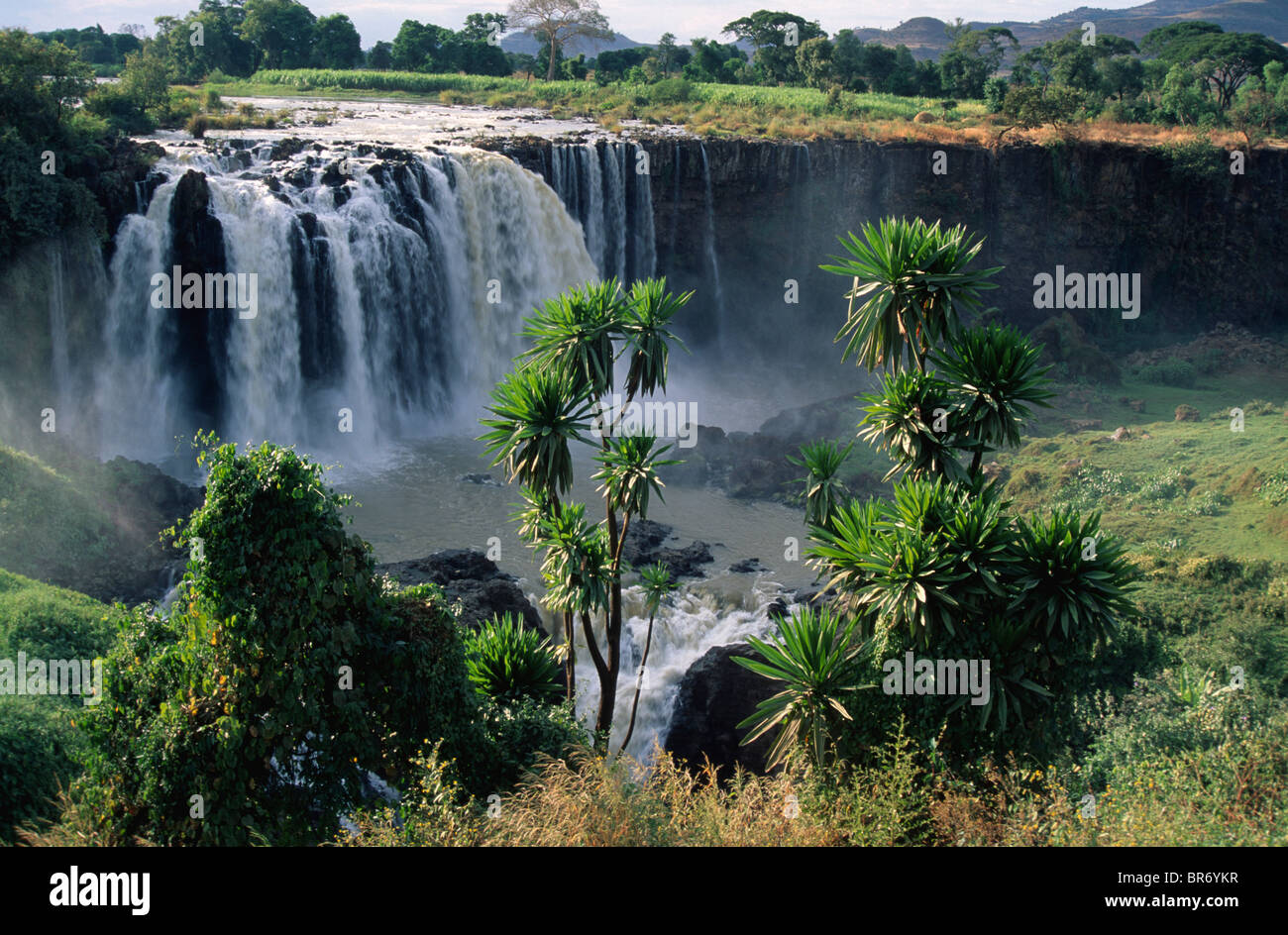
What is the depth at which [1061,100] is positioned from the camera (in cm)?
3941

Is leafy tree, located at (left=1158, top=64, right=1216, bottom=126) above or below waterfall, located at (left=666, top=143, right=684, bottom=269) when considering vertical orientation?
above

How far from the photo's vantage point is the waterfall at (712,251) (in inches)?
1415

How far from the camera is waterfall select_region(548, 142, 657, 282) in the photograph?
32.9 meters

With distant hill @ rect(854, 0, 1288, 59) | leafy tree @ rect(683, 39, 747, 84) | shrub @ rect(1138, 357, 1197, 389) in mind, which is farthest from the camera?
distant hill @ rect(854, 0, 1288, 59)

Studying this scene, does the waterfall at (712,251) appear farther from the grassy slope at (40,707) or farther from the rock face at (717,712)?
the grassy slope at (40,707)

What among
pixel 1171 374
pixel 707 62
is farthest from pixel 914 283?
pixel 707 62

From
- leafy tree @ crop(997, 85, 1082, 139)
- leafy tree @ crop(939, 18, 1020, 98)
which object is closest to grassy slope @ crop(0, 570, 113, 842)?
leafy tree @ crop(997, 85, 1082, 139)

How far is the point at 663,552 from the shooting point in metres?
23.4

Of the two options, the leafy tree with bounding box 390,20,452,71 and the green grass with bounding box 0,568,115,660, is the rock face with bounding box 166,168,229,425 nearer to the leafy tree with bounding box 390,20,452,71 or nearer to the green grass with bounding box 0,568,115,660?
the green grass with bounding box 0,568,115,660

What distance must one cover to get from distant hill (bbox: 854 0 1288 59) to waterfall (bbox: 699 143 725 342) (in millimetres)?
105725

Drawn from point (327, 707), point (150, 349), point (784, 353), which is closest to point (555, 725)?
point (327, 707)

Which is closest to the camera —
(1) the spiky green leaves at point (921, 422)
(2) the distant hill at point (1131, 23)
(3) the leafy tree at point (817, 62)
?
(1) the spiky green leaves at point (921, 422)

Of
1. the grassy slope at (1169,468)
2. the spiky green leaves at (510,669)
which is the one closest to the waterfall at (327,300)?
the spiky green leaves at (510,669)

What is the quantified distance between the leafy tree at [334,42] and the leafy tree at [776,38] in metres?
22.8
